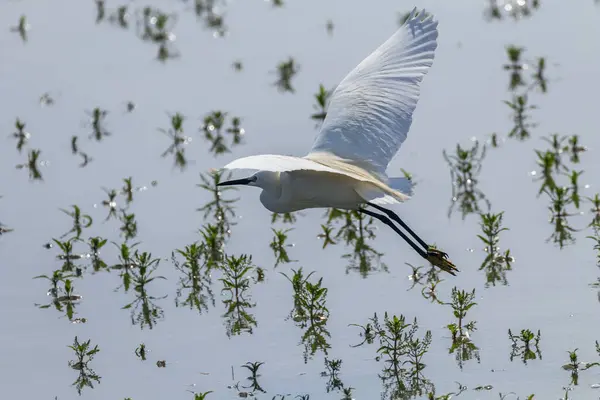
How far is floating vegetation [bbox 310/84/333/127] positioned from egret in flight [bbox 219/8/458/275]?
9.67ft

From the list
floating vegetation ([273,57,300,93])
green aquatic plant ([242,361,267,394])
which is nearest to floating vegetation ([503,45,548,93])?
floating vegetation ([273,57,300,93])

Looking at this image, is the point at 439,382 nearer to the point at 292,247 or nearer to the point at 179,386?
the point at 179,386

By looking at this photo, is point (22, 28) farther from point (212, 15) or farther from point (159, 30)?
point (212, 15)

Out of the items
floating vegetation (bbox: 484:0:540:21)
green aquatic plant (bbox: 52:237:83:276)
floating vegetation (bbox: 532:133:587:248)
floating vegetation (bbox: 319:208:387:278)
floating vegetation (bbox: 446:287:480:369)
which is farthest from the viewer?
floating vegetation (bbox: 484:0:540:21)

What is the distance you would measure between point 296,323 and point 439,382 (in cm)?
114

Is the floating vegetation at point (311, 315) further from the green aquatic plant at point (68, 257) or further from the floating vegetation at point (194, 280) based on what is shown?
the green aquatic plant at point (68, 257)

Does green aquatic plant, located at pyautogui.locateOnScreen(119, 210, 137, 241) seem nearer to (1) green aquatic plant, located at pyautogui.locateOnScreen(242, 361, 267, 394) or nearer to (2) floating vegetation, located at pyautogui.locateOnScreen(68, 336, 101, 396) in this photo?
(2) floating vegetation, located at pyautogui.locateOnScreen(68, 336, 101, 396)

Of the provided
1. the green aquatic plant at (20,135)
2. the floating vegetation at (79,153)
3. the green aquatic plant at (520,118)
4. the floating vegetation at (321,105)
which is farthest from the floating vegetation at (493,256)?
the green aquatic plant at (20,135)

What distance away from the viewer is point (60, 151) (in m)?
10.5

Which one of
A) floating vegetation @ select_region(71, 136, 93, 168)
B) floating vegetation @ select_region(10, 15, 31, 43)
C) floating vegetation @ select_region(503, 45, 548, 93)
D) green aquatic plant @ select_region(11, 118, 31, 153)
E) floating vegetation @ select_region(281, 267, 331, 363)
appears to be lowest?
floating vegetation @ select_region(281, 267, 331, 363)

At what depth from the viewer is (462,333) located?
21.9 ft

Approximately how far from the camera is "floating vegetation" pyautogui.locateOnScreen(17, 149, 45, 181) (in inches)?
392

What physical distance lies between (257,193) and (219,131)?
144cm

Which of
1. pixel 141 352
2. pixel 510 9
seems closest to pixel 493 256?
pixel 141 352
